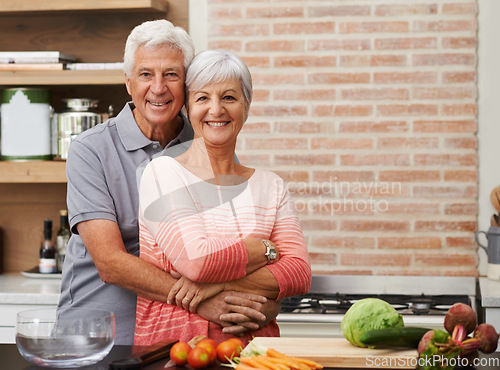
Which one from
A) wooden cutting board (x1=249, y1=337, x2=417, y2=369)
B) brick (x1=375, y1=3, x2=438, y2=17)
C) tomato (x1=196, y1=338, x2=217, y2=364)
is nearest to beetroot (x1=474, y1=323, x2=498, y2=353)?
wooden cutting board (x1=249, y1=337, x2=417, y2=369)

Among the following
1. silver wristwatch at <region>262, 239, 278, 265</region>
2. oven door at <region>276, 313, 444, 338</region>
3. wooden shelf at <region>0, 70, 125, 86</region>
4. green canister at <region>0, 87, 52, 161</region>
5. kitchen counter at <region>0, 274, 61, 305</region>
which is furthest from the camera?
green canister at <region>0, 87, 52, 161</region>

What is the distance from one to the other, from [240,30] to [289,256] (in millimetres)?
1646

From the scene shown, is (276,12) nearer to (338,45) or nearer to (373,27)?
(338,45)

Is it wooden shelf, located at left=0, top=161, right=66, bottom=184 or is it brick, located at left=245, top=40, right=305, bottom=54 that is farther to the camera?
brick, located at left=245, top=40, right=305, bottom=54

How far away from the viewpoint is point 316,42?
3.22m

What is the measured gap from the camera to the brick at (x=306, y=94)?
3.22 m

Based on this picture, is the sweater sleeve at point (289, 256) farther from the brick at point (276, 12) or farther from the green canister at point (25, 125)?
the green canister at point (25, 125)

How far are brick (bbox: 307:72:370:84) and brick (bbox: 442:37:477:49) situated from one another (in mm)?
377

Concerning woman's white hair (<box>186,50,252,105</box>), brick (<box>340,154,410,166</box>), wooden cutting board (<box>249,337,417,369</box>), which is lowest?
wooden cutting board (<box>249,337,417,369</box>)

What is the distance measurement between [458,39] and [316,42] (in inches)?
25.3

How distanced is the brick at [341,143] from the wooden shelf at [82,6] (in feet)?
3.10

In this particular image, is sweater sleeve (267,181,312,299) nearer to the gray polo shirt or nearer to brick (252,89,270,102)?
the gray polo shirt

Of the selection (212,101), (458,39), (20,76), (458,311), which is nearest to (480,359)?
(458,311)

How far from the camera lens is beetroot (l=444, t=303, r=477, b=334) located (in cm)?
145
